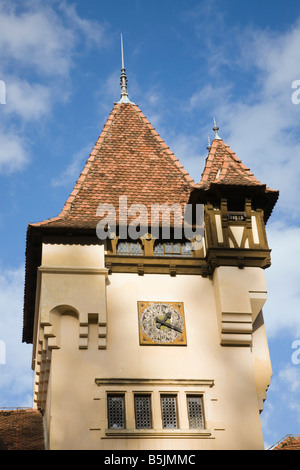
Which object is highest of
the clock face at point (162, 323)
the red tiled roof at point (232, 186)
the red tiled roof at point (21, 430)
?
the red tiled roof at point (232, 186)

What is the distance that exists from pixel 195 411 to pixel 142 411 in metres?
1.18

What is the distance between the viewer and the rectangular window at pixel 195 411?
19.7 meters

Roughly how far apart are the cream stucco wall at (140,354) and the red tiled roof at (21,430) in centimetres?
Answer: 156

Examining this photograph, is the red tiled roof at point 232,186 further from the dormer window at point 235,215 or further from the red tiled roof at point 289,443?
the red tiled roof at point 289,443

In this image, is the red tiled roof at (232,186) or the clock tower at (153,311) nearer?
the clock tower at (153,311)

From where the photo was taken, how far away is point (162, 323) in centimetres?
2062

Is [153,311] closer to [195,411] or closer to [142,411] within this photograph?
[142,411]

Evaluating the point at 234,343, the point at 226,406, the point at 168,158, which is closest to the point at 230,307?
A: the point at 234,343

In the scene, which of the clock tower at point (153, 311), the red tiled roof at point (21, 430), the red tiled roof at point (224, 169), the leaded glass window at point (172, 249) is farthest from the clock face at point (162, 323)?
the red tiled roof at point (21, 430)

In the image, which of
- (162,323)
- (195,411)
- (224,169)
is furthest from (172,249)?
Answer: (195,411)

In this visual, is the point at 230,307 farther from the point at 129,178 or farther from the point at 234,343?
the point at 129,178

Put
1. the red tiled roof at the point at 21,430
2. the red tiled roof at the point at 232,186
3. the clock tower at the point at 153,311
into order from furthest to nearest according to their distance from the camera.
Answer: the red tiled roof at the point at 232,186 < the red tiled roof at the point at 21,430 < the clock tower at the point at 153,311

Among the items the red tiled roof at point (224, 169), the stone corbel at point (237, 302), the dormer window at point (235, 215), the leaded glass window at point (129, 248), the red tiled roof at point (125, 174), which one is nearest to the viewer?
the stone corbel at point (237, 302)

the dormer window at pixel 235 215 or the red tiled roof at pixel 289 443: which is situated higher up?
the dormer window at pixel 235 215
